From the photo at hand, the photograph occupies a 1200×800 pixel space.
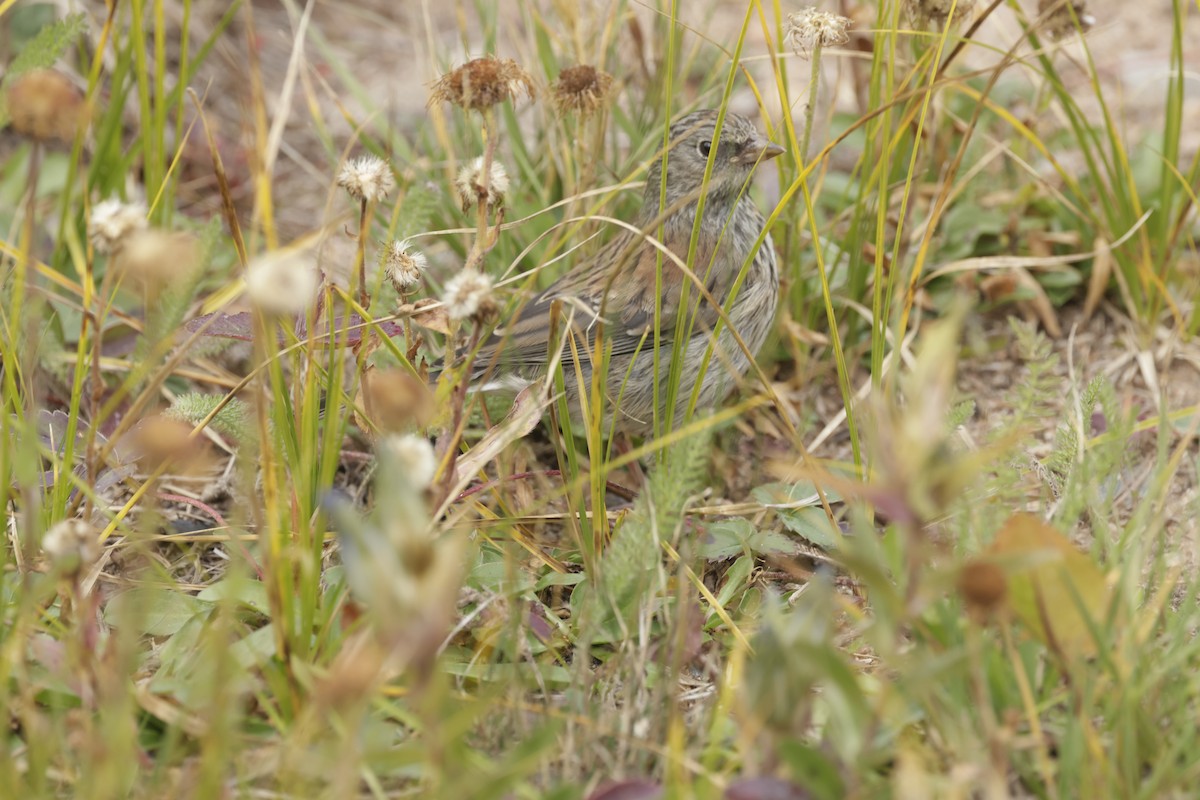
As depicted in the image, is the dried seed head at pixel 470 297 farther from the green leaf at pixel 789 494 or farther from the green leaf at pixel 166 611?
the green leaf at pixel 789 494

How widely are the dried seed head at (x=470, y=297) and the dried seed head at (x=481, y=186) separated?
43cm

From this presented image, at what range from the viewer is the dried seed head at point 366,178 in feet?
7.25

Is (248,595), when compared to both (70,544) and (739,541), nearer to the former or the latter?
(70,544)

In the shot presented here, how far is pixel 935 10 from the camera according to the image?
115 inches

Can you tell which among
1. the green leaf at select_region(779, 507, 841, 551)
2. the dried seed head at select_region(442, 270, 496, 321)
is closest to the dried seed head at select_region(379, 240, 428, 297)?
the dried seed head at select_region(442, 270, 496, 321)

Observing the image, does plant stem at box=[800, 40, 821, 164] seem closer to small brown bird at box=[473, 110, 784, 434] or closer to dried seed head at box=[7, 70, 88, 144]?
small brown bird at box=[473, 110, 784, 434]

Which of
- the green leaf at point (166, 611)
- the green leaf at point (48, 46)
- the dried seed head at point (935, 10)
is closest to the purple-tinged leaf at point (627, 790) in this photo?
the green leaf at point (166, 611)

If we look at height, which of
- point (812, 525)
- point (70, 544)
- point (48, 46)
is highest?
point (48, 46)

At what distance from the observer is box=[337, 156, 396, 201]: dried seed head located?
2.21m

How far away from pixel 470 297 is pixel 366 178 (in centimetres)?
38

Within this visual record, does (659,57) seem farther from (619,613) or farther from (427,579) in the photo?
(427,579)

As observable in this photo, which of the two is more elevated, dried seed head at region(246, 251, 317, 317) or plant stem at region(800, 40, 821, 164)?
dried seed head at region(246, 251, 317, 317)

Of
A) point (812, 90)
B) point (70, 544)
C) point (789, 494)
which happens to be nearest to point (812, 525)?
point (789, 494)

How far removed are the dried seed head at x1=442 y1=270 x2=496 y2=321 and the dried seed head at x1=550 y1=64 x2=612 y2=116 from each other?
106 centimetres
